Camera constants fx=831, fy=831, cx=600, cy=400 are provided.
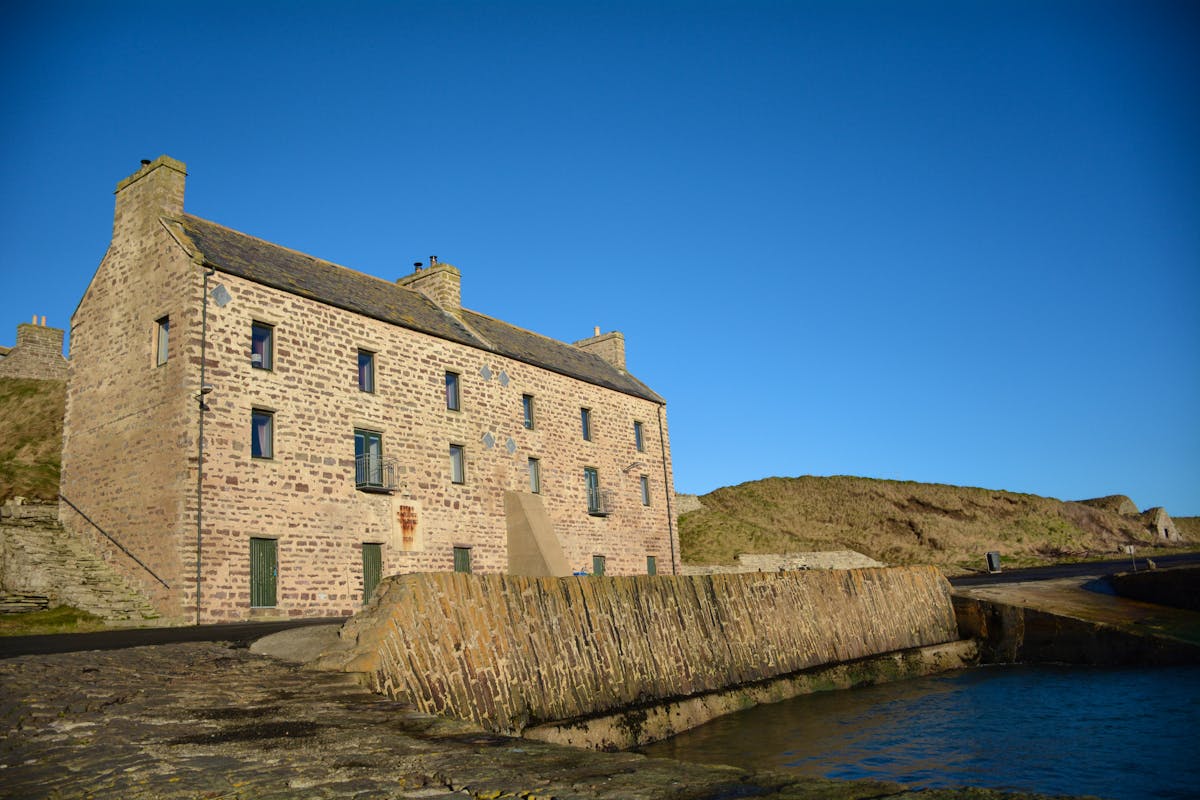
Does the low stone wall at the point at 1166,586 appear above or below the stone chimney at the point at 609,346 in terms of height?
below

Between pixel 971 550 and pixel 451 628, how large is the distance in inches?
1686

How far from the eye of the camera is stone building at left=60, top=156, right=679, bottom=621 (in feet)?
58.2

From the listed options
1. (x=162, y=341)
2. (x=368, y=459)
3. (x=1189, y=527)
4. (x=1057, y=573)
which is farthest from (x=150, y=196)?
(x=1189, y=527)

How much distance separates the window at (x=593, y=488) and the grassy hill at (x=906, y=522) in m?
11.3

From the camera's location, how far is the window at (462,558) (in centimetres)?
2297

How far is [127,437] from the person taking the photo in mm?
19141

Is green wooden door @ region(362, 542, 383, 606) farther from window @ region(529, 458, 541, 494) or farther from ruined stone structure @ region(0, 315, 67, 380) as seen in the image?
ruined stone structure @ region(0, 315, 67, 380)

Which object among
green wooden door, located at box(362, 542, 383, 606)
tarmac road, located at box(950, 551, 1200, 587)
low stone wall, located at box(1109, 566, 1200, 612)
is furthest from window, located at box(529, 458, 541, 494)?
low stone wall, located at box(1109, 566, 1200, 612)

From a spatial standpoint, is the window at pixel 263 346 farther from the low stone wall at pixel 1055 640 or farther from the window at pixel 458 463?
the low stone wall at pixel 1055 640

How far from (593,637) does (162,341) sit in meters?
14.5

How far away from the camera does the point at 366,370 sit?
21.8 m

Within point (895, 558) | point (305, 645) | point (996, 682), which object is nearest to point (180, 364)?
point (305, 645)

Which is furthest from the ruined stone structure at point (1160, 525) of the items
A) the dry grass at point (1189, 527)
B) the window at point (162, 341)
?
the window at point (162, 341)

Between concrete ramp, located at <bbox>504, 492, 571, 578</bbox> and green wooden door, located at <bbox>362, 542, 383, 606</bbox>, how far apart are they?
14.2ft
